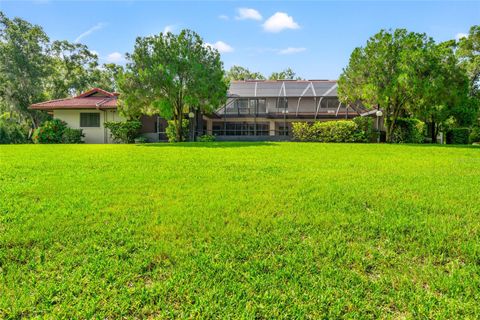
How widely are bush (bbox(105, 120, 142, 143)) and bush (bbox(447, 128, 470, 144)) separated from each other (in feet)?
73.5

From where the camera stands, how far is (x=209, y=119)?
2594cm

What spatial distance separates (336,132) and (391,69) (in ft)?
14.1

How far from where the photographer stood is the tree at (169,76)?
50.1 ft

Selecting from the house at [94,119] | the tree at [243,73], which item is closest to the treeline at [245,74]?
the tree at [243,73]

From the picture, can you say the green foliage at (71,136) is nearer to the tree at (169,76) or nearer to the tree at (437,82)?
the tree at (169,76)

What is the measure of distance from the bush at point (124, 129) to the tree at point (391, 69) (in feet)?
46.3

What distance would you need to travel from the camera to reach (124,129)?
62.4 feet

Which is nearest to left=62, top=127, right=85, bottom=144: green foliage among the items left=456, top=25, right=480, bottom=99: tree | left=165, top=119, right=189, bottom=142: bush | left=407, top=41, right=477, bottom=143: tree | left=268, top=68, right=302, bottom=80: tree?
left=165, top=119, right=189, bottom=142: bush

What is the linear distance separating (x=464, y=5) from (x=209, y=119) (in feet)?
64.1

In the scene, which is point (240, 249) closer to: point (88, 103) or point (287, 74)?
point (88, 103)

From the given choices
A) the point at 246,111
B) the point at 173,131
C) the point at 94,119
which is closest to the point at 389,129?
the point at 246,111

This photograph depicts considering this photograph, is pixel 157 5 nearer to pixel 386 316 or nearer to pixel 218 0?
pixel 218 0

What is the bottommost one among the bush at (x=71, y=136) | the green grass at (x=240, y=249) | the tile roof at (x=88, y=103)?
the green grass at (x=240, y=249)

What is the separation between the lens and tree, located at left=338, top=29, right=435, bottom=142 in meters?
13.9
